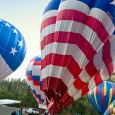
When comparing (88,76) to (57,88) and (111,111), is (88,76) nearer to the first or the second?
(57,88)

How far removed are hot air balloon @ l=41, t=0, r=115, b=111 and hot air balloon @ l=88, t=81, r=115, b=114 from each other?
11.6m

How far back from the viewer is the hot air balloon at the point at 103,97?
2452 centimetres

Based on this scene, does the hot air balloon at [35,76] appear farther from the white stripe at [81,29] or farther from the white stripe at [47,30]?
the white stripe at [81,29]

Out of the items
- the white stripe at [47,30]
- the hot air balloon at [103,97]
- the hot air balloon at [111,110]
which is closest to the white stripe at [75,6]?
the white stripe at [47,30]

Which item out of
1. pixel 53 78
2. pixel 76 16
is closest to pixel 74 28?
pixel 76 16

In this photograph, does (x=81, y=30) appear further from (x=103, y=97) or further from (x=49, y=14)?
(x=103, y=97)

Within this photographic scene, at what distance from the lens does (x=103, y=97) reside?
81.8 feet

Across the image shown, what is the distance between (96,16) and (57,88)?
2.55m

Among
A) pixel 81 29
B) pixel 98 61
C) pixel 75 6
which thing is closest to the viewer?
pixel 81 29

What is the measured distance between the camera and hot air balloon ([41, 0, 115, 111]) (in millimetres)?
12109

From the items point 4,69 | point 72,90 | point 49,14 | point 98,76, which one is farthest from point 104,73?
point 4,69

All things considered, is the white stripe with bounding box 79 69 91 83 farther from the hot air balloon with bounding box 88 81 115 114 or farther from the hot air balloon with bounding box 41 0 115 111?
the hot air balloon with bounding box 88 81 115 114

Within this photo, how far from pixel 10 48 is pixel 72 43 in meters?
5.89

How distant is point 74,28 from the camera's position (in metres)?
12.4
